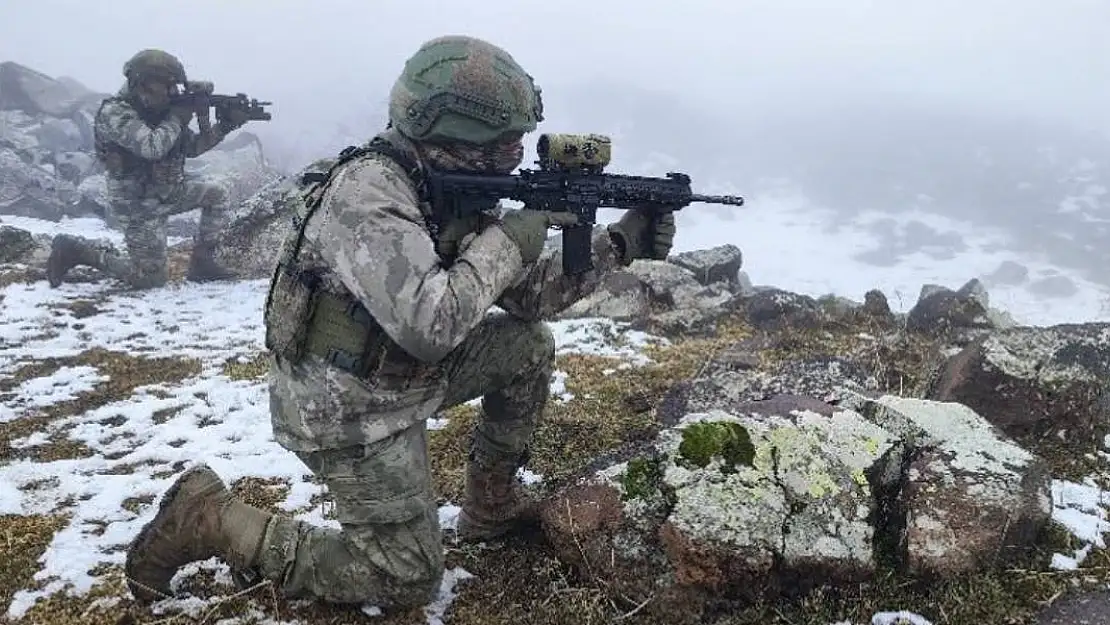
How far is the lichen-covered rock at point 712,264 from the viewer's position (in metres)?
12.7

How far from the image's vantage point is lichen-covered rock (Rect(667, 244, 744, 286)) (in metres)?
12.7

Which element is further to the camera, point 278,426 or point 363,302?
point 278,426

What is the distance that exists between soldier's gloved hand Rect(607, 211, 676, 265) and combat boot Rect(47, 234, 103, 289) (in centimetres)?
1091

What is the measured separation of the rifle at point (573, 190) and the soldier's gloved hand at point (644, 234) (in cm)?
6

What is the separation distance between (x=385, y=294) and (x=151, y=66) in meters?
10.7

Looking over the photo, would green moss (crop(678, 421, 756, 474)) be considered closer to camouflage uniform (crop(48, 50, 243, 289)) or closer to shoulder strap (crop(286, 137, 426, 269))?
shoulder strap (crop(286, 137, 426, 269))

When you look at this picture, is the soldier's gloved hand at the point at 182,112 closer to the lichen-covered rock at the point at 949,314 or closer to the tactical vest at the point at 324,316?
the tactical vest at the point at 324,316

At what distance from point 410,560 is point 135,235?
10.7 m

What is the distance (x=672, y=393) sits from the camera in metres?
6.40

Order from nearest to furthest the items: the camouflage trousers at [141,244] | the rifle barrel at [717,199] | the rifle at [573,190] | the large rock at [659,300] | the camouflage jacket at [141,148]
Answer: the rifle at [573,190] → the rifle barrel at [717,199] → the large rock at [659,300] → the camouflage jacket at [141,148] → the camouflage trousers at [141,244]

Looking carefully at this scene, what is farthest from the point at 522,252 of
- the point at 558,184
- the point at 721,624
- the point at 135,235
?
the point at 135,235

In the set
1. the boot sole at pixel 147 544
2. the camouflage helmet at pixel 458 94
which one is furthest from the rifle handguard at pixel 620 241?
the boot sole at pixel 147 544

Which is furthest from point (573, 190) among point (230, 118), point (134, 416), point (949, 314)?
point (230, 118)

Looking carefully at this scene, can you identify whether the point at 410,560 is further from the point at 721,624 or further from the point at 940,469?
the point at 940,469
